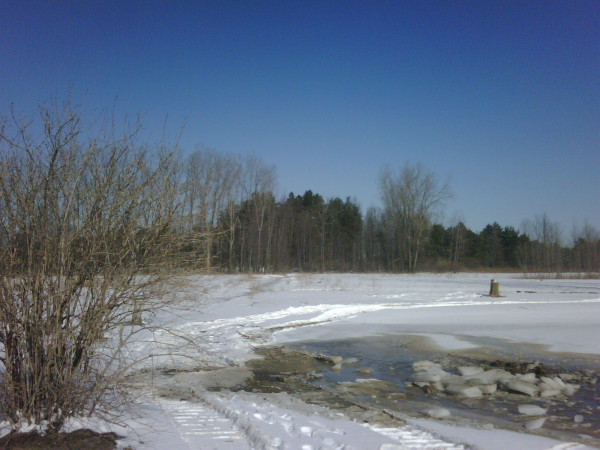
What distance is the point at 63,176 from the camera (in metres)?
4.90

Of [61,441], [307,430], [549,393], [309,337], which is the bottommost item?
[309,337]

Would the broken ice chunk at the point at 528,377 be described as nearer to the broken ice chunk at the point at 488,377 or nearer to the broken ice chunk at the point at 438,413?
the broken ice chunk at the point at 488,377

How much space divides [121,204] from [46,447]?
7.98 feet

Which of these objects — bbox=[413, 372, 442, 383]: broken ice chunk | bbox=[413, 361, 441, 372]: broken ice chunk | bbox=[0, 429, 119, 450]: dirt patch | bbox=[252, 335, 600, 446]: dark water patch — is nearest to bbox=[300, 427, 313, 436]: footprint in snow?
bbox=[252, 335, 600, 446]: dark water patch

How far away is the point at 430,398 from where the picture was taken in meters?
7.50

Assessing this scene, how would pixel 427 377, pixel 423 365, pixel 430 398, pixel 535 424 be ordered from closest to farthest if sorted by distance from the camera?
pixel 535 424, pixel 430 398, pixel 427 377, pixel 423 365

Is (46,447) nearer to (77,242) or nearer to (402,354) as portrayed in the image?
(77,242)

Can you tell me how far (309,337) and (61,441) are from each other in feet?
29.4

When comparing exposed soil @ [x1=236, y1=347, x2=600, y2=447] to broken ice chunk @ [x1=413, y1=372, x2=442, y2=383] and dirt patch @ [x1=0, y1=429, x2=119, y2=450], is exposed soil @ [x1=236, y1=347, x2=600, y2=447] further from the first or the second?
dirt patch @ [x1=0, y1=429, x2=119, y2=450]

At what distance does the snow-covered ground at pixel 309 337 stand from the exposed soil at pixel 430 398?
0.41m

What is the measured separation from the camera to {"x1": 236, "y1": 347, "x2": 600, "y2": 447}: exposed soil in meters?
6.14

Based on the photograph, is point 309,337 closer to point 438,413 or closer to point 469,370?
point 469,370

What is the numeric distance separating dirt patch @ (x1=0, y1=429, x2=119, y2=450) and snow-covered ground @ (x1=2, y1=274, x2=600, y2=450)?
10.8 inches

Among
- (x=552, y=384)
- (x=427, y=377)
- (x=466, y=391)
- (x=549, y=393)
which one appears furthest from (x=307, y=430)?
(x=552, y=384)
